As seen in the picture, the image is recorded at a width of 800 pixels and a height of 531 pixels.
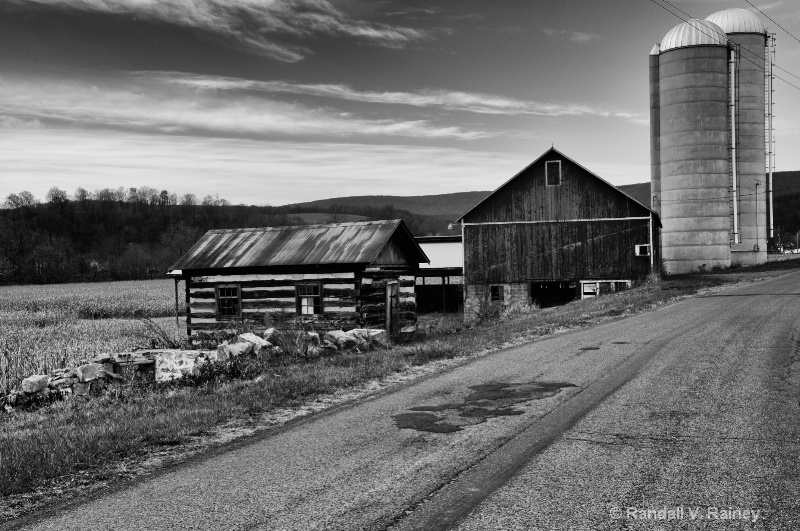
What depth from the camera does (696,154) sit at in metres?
41.0

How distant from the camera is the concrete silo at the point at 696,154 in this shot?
40750 millimetres

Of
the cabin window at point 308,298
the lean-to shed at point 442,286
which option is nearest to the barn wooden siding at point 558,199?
the lean-to shed at point 442,286

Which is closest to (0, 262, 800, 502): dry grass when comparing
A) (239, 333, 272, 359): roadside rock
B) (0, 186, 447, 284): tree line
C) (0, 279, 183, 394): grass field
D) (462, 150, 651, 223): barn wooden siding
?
(239, 333, 272, 359): roadside rock

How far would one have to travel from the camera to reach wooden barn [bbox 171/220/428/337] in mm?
21734

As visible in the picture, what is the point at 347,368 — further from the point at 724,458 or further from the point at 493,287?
the point at 493,287

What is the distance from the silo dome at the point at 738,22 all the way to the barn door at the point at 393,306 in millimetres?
37198

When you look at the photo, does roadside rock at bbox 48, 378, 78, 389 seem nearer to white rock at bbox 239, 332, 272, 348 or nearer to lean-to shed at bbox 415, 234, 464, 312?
white rock at bbox 239, 332, 272, 348

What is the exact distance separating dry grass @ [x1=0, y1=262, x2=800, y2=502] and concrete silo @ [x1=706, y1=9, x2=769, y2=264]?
108 ft

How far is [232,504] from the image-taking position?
18.5 ft

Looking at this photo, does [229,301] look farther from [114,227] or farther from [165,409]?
[114,227]

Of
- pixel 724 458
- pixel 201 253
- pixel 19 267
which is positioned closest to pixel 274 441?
pixel 724 458

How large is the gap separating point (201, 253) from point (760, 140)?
3964 centimetres

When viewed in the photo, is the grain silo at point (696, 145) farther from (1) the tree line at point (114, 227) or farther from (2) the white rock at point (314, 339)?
→ (1) the tree line at point (114, 227)

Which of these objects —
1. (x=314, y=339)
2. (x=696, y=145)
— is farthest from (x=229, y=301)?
(x=696, y=145)
